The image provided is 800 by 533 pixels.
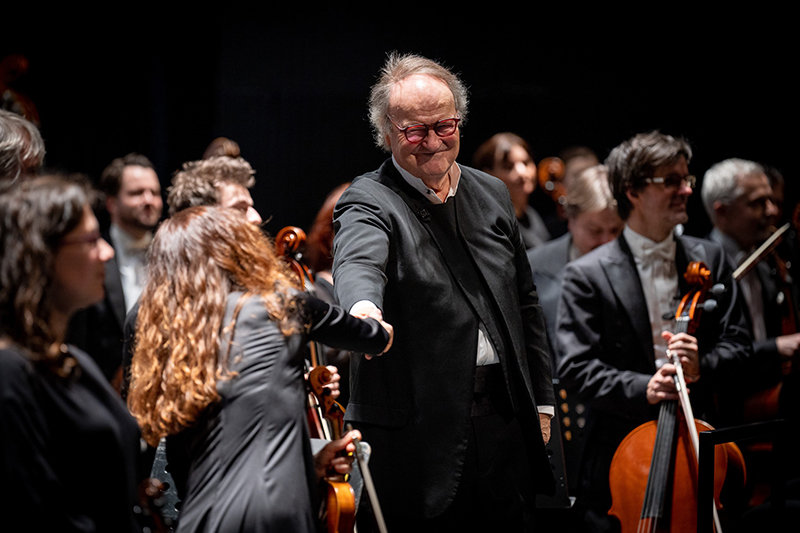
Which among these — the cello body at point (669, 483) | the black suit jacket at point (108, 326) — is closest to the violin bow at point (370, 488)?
the cello body at point (669, 483)

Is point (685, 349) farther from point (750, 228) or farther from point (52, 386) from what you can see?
point (52, 386)

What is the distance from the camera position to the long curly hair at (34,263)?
4.75 ft

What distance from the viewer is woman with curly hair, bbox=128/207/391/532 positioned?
1.83 m

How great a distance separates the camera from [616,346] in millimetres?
2857

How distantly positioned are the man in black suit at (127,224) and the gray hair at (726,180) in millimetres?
2624

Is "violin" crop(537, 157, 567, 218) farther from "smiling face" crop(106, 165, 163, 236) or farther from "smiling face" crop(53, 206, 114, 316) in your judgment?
"smiling face" crop(53, 206, 114, 316)

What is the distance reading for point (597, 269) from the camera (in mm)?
2924

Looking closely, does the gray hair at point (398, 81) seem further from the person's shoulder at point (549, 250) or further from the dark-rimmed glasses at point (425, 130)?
the person's shoulder at point (549, 250)

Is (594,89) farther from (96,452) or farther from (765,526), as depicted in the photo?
(96,452)

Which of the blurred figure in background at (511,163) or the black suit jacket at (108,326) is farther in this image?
the blurred figure in background at (511,163)

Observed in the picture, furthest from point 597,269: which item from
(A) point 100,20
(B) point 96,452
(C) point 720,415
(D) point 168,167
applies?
(A) point 100,20

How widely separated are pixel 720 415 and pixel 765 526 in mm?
540

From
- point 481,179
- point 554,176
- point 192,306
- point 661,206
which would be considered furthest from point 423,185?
point 554,176

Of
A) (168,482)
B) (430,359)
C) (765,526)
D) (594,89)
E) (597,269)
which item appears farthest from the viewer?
(594,89)
